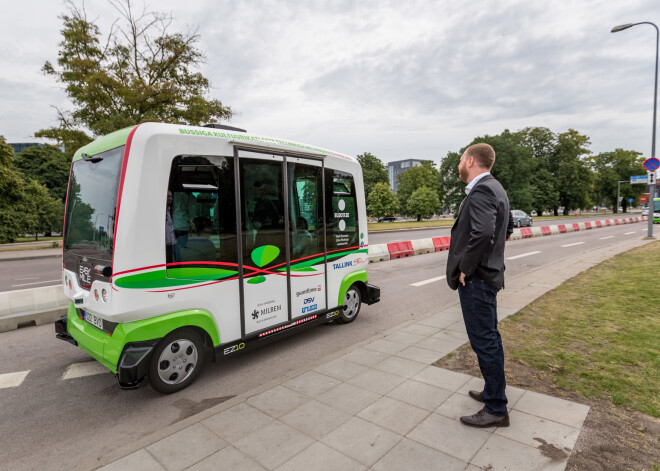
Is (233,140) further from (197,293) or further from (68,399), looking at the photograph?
(68,399)

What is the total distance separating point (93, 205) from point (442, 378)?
4241 millimetres

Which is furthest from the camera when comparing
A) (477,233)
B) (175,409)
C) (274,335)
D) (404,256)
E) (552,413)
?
(404,256)

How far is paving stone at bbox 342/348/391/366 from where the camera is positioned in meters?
4.33

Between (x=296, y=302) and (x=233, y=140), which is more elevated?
(x=233, y=140)

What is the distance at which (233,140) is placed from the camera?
13.7 ft

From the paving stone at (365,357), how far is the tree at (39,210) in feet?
118

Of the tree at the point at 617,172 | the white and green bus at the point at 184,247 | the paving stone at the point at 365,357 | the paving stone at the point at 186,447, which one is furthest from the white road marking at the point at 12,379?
the tree at the point at 617,172

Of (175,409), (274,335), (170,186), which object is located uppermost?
(170,186)

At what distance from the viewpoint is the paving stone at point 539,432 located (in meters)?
2.70

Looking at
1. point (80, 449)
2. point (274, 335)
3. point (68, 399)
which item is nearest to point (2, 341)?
point (68, 399)

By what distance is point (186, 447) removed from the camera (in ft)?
9.02

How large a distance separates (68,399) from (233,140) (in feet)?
10.8

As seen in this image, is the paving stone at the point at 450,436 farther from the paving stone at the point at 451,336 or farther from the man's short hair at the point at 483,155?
the man's short hair at the point at 483,155

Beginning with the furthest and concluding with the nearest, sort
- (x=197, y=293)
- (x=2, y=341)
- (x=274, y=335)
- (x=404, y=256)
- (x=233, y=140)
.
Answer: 1. (x=404, y=256)
2. (x=2, y=341)
3. (x=274, y=335)
4. (x=233, y=140)
5. (x=197, y=293)
